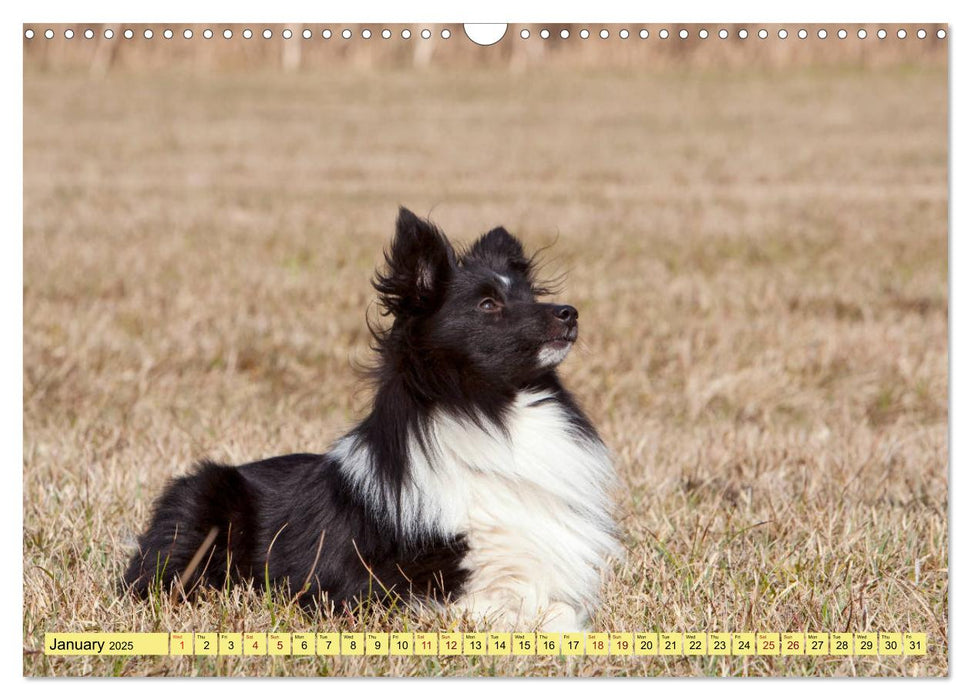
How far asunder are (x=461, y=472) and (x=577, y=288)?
6661 mm

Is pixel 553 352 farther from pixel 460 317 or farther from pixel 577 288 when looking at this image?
pixel 577 288

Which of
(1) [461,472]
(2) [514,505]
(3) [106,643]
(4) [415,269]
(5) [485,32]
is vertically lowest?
(3) [106,643]

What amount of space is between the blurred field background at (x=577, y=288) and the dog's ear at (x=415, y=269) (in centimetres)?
79

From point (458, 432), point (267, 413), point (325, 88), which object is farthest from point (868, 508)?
point (325, 88)

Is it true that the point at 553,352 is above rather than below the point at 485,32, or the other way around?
below

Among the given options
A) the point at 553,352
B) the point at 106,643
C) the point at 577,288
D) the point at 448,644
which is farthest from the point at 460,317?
the point at 577,288

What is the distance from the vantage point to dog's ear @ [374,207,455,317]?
13.3ft

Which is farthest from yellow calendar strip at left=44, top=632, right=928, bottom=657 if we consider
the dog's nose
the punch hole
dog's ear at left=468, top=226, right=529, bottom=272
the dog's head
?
the punch hole

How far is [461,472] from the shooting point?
410 cm

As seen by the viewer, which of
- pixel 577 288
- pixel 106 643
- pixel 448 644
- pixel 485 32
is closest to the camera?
pixel 448 644

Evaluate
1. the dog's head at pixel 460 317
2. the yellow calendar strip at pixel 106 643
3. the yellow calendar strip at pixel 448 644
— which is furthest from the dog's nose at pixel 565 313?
the yellow calendar strip at pixel 106 643

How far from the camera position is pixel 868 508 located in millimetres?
5688

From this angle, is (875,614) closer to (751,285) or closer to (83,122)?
(751,285)

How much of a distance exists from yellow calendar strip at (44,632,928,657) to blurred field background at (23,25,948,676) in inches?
1.7
